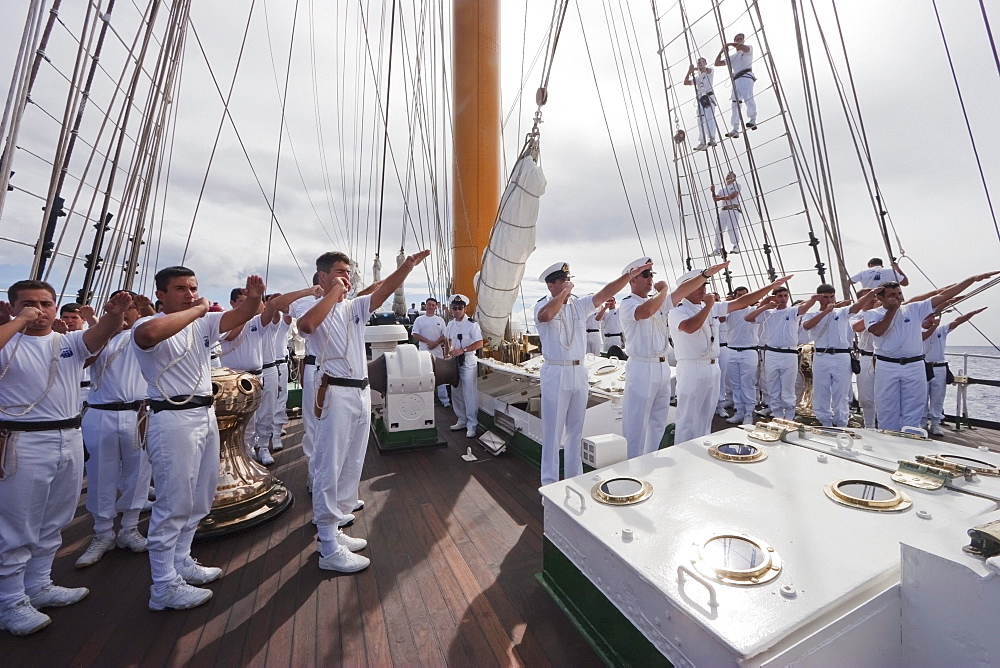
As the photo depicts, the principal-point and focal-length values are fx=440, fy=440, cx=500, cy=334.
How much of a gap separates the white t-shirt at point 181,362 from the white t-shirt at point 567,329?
2.13m

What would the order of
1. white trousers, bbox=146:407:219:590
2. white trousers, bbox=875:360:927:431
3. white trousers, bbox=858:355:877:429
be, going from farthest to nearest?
white trousers, bbox=858:355:877:429, white trousers, bbox=875:360:927:431, white trousers, bbox=146:407:219:590

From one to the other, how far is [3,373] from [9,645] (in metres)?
1.21

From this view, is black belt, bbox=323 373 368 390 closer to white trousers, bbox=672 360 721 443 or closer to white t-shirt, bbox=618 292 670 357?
white t-shirt, bbox=618 292 670 357

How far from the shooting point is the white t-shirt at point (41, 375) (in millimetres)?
2010

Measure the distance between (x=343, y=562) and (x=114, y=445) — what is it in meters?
1.65

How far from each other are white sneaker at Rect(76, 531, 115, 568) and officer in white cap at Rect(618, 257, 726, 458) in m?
3.66

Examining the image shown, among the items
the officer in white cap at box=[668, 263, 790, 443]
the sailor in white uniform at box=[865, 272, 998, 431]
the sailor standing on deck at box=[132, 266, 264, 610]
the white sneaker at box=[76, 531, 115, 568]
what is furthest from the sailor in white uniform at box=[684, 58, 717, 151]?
the white sneaker at box=[76, 531, 115, 568]

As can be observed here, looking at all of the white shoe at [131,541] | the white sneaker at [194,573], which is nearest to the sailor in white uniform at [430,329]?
the white shoe at [131,541]

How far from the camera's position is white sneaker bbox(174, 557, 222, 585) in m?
2.39

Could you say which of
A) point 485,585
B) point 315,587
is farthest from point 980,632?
point 315,587

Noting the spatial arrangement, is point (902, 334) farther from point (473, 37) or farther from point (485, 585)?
point (473, 37)

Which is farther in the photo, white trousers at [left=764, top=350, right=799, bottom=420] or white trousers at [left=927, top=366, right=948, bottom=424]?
white trousers at [left=764, top=350, right=799, bottom=420]

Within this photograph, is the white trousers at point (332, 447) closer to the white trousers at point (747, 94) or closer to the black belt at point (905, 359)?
the black belt at point (905, 359)

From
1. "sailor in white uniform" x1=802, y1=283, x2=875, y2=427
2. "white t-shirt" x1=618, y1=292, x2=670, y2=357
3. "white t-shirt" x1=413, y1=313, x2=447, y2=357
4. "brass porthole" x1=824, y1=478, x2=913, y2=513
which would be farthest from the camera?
"white t-shirt" x1=413, y1=313, x2=447, y2=357
